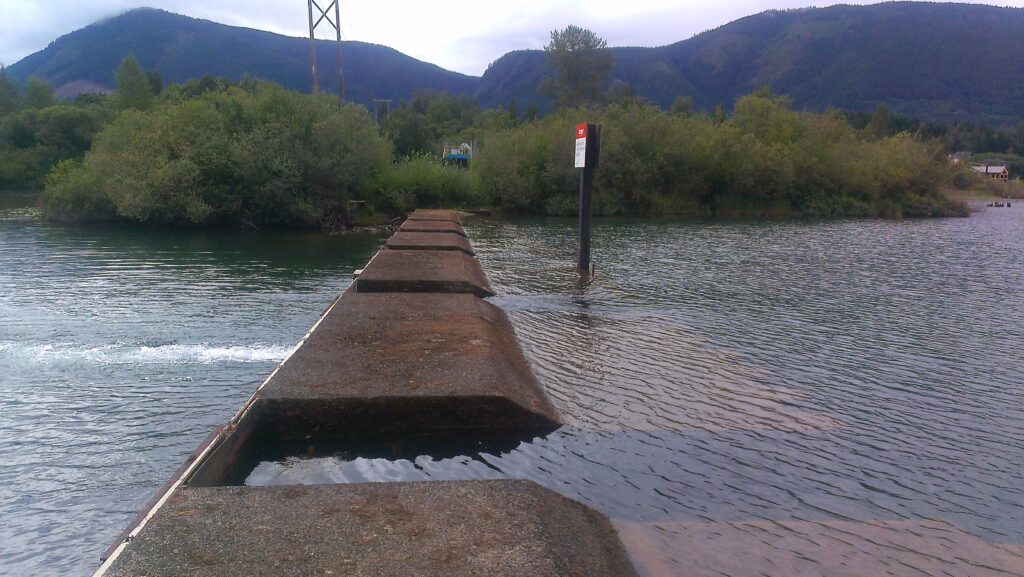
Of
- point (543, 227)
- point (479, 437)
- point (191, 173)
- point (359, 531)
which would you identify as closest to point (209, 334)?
point (479, 437)

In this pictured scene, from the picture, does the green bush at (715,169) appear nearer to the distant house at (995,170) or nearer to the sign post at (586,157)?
the sign post at (586,157)

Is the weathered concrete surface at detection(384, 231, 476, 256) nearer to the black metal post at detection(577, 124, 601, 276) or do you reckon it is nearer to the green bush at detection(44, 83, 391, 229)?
the black metal post at detection(577, 124, 601, 276)

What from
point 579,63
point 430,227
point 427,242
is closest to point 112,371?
point 427,242

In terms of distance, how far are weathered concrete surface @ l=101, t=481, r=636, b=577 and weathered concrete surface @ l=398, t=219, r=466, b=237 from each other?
1583cm

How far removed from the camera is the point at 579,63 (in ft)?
242

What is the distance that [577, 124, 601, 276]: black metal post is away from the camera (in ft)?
45.4

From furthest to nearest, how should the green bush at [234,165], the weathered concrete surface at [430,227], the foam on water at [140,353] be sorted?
the green bush at [234,165]
the weathered concrete surface at [430,227]
the foam on water at [140,353]

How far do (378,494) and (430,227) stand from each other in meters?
17.1

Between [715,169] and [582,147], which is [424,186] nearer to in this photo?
[715,169]

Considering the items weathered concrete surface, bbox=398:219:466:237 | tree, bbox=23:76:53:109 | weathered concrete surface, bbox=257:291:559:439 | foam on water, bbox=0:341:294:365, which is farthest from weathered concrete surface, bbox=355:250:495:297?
tree, bbox=23:76:53:109

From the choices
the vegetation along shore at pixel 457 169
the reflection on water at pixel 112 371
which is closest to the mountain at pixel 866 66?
the vegetation along shore at pixel 457 169

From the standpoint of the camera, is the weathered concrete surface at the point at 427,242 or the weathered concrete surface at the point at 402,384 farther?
the weathered concrete surface at the point at 427,242

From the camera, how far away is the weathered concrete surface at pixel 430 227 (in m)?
19.8

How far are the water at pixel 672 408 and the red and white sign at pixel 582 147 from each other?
225 centimetres
